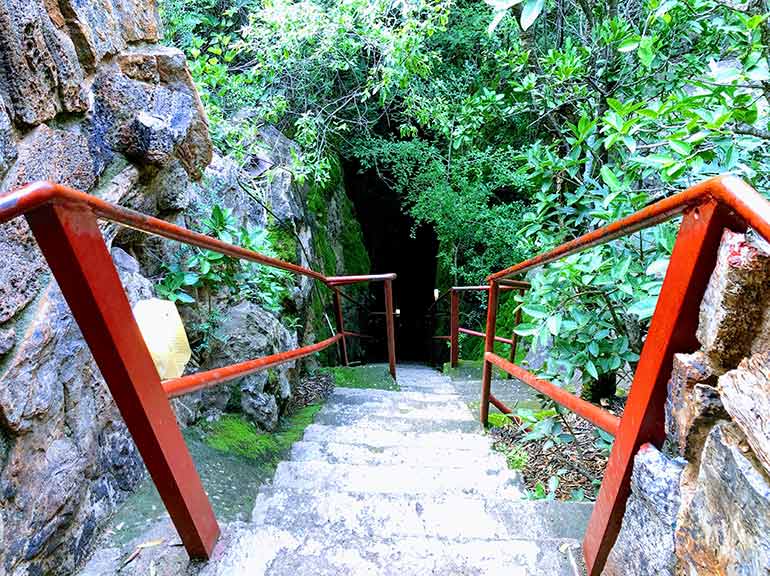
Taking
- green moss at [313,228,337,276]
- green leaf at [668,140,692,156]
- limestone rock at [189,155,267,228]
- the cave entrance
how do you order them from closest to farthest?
green leaf at [668,140,692,156] < limestone rock at [189,155,267,228] < green moss at [313,228,337,276] < the cave entrance

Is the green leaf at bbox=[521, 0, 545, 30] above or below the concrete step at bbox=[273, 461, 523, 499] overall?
above

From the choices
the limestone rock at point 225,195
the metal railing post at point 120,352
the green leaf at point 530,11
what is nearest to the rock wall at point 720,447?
the green leaf at point 530,11

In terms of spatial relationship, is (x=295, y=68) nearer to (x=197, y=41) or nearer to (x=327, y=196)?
(x=197, y=41)

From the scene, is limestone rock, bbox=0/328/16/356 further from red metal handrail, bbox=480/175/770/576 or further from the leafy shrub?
red metal handrail, bbox=480/175/770/576

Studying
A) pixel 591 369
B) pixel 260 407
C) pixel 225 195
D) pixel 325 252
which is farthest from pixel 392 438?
pixel 325 252

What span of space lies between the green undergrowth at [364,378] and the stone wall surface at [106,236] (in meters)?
1.59

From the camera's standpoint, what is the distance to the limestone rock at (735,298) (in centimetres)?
64

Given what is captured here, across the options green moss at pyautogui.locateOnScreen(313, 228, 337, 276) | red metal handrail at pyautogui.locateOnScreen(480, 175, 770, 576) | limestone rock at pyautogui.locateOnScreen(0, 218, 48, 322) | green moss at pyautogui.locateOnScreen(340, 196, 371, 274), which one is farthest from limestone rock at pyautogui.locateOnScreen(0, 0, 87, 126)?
green moss at pyautogui.locateOnScreen(340, 196, 371, 274)

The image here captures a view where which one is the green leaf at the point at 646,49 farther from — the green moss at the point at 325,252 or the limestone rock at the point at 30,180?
the green moss at the point at 325,252

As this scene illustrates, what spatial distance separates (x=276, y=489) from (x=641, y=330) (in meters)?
1.49

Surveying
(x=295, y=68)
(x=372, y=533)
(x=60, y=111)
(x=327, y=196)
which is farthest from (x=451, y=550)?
(x=327, y=196)

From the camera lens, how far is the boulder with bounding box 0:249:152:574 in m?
0.99

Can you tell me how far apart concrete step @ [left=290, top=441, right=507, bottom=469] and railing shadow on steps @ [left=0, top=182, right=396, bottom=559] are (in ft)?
3.46

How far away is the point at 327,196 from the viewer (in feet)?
20.4
